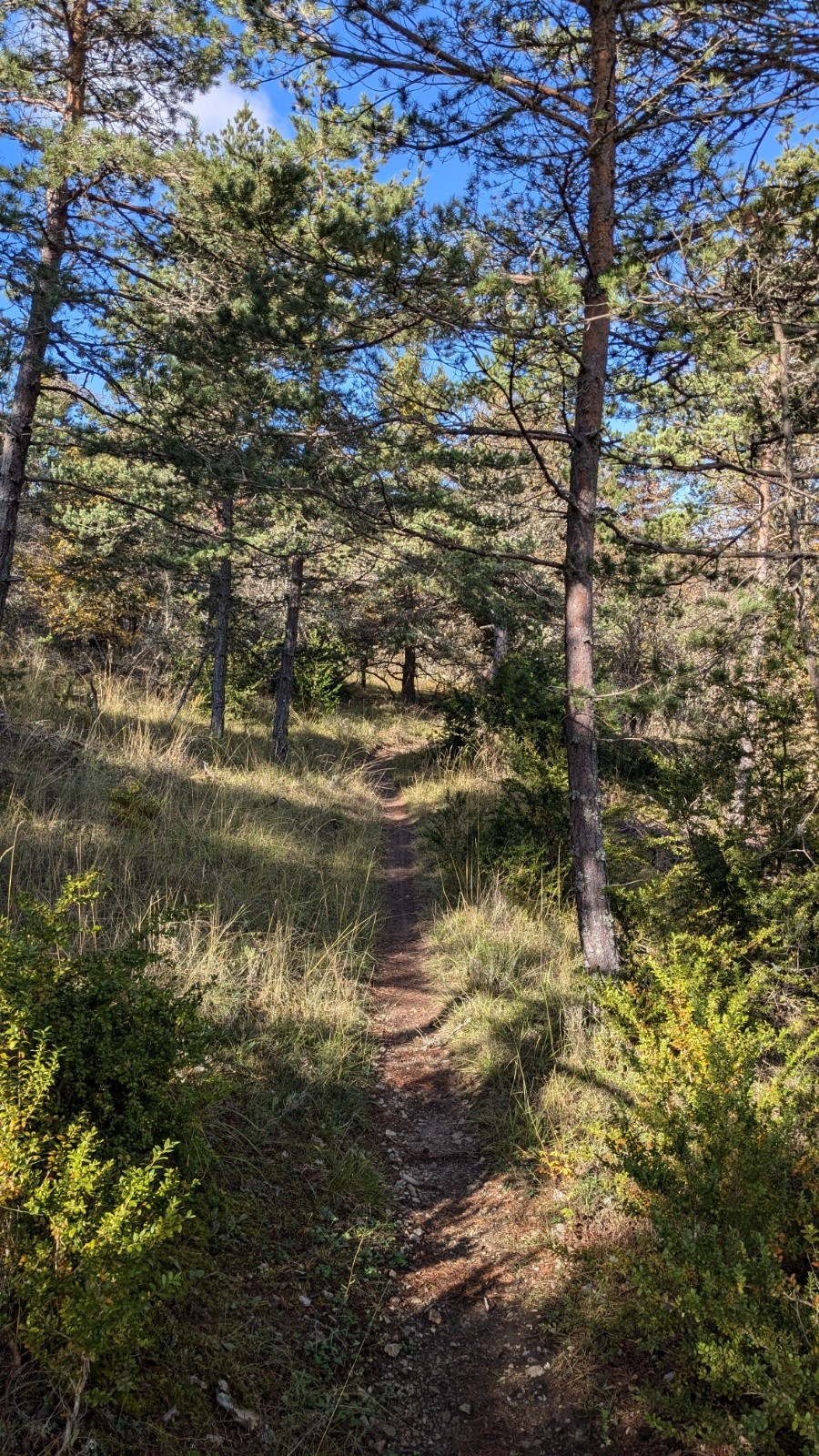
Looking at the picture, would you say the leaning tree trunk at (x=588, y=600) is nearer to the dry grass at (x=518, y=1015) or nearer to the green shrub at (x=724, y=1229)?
the dry grass at (x=518, y=1015)

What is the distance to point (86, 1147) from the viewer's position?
2.23 metres

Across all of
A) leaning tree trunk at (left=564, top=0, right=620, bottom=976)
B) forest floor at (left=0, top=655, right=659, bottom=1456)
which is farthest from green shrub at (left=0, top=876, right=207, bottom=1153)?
leaning tree trunk at (left=564, top=0, right=620, bottom=976)

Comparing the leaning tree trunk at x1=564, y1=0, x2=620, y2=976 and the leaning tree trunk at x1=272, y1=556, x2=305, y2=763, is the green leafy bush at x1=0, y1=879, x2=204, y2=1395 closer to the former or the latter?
the leaning tree trunk at x1=564, y1=0, x2=620, y2=976

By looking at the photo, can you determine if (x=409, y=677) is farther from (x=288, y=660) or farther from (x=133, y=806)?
(x=133, y=806)

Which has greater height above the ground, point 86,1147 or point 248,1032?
point 86,1147

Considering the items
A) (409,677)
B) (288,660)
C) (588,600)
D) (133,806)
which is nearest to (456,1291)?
(588,600)

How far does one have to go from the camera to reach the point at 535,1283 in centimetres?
332

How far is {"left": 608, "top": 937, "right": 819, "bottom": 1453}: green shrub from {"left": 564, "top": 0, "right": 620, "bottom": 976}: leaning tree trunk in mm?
1058

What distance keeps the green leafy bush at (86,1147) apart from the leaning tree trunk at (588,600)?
8.87ft

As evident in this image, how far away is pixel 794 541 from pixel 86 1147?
4557 mm

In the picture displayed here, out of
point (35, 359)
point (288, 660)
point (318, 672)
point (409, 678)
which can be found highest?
point (35, 359)

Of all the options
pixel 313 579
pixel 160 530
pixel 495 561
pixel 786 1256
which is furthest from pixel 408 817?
pixel 786 1256

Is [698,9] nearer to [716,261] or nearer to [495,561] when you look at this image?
[716,261]

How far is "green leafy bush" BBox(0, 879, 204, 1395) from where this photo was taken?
78.5 inches
